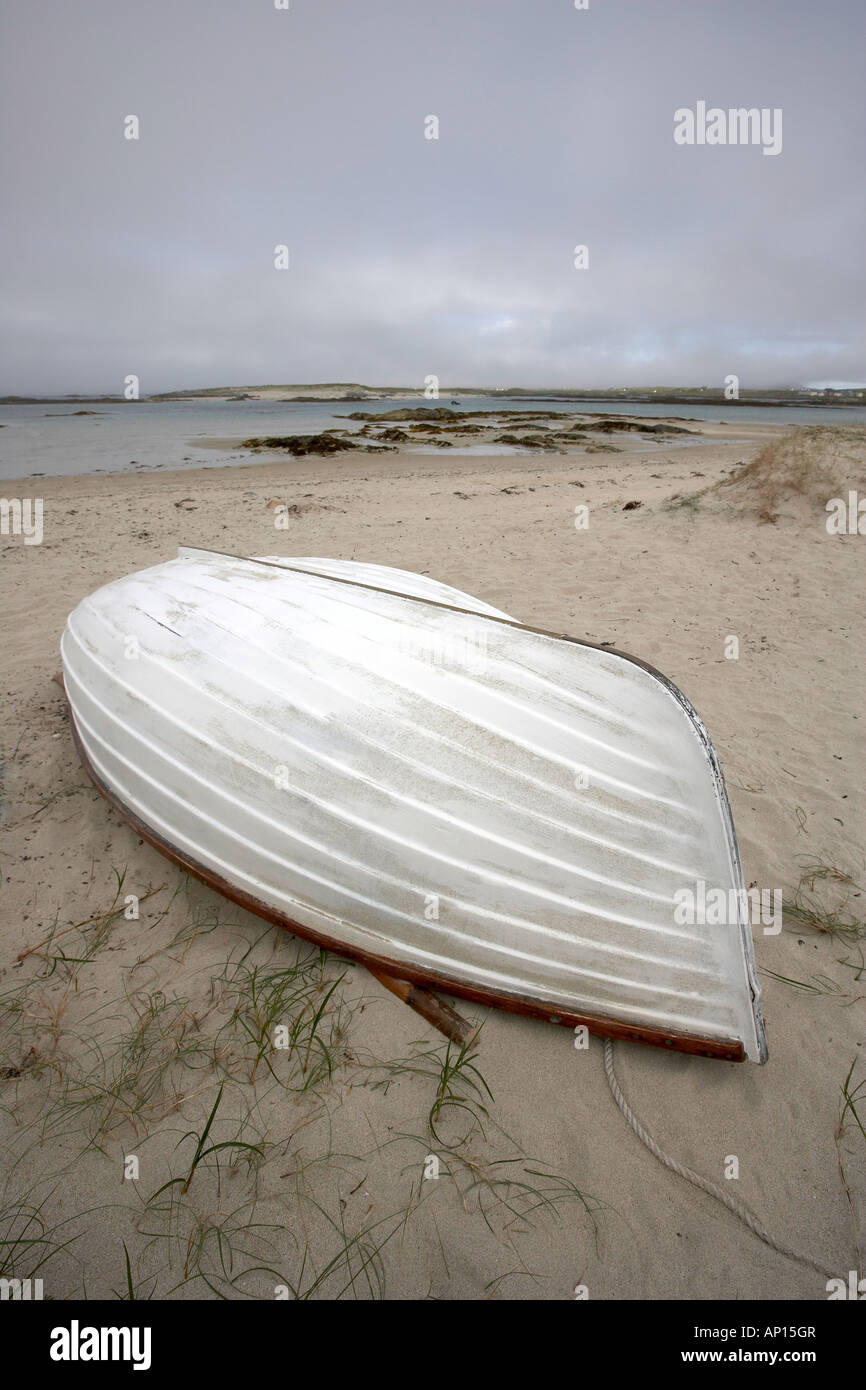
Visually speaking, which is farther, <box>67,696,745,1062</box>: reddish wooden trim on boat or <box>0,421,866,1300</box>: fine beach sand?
<box>67,696,745,1062</box>: reddish wooden trim on boat

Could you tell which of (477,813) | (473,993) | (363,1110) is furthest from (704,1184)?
(477,813)

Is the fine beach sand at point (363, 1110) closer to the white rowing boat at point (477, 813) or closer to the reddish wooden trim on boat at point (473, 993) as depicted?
the reddish wooden trim on boat at point (473, 993)

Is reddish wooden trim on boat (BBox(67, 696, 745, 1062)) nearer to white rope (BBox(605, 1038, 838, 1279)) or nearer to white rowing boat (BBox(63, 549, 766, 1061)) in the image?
white rowing boat (BBox(63, 549, 766, 1061))

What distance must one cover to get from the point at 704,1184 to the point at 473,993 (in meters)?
0.86

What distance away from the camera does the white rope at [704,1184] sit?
170 cm

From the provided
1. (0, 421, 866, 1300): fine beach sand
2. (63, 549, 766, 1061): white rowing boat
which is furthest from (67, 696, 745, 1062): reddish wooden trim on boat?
(0, 421, 866, 1300): fine beach sand

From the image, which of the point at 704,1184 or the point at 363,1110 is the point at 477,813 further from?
the point at 704,1184

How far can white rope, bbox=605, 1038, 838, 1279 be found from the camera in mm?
1698

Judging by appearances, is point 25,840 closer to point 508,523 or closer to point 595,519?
point 508,523

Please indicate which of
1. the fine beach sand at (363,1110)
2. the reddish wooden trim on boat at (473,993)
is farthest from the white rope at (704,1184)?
the reddish wooden trim on boat at (473,993)

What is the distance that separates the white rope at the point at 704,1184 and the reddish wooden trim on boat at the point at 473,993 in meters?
0.19

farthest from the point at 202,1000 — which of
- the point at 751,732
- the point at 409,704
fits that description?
the point at 751,732

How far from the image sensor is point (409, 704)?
212 cm
